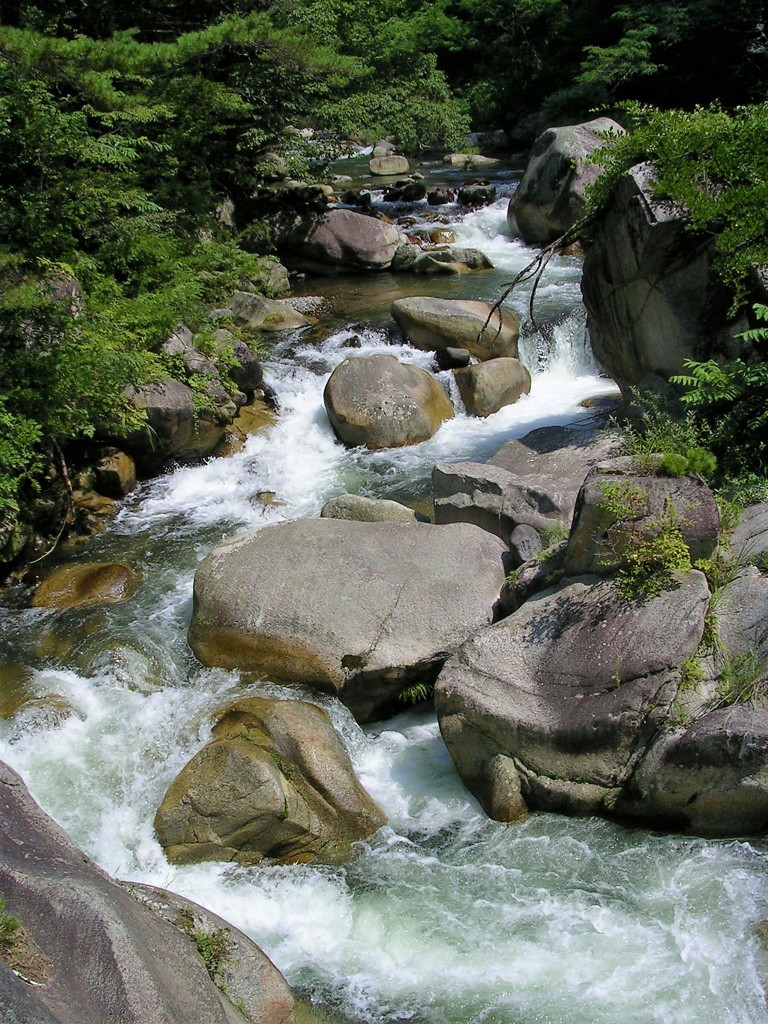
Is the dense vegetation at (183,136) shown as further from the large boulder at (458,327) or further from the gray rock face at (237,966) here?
the gray rock face at (237,966)

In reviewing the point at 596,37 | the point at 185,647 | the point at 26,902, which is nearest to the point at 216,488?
the point at 185,647

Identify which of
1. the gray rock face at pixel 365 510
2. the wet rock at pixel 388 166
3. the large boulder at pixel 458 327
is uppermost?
the wet rock at pixel 388 166

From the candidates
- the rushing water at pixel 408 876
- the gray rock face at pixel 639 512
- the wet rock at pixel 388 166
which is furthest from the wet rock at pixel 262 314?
the wet rock at pixel 388 166

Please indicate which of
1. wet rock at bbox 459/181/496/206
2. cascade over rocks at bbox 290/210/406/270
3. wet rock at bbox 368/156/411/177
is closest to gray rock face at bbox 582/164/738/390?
cascade over rocks at bbox 290/210/406/270

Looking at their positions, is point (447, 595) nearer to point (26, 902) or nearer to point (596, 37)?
point (26, 902)

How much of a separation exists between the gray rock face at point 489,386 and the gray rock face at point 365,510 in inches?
143

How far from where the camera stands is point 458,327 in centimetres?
1326

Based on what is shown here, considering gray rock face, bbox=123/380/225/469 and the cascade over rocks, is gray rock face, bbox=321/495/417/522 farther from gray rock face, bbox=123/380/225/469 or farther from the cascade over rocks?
the cascade over rocks

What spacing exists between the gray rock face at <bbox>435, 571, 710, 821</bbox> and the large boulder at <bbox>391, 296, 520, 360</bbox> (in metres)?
7.42

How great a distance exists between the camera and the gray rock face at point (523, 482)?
8281mm

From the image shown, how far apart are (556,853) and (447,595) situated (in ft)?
7.45

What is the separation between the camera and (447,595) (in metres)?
7.29

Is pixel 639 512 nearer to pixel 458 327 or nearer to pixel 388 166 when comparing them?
pixel 458 327

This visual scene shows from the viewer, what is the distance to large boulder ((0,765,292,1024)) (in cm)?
325
